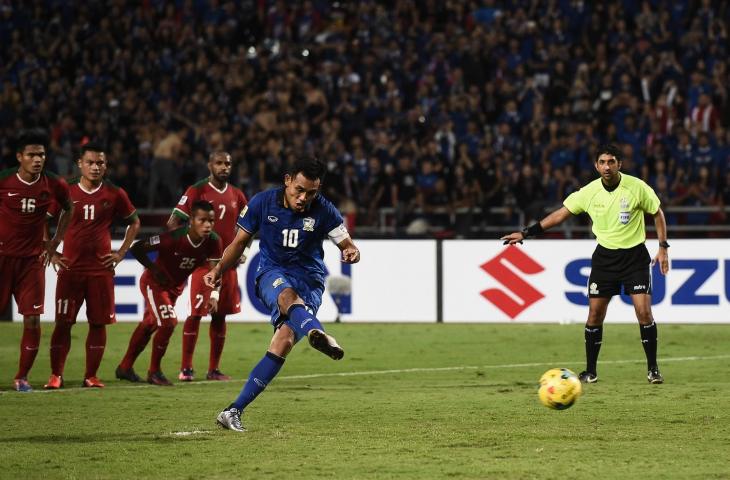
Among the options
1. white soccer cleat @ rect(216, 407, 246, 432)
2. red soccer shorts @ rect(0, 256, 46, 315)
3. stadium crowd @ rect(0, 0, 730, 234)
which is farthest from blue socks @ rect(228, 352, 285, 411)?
stadium crowd @ rect(0, 0, 730, 234)

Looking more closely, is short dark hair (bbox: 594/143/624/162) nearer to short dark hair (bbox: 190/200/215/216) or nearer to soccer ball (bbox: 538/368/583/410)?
soccer ball (bbox: 538/368/583/410)

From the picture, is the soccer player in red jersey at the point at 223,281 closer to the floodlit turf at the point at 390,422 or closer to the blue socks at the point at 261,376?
the floodlit turf at the point at 390,422

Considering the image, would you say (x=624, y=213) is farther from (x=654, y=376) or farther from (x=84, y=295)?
(x=84, y=295)

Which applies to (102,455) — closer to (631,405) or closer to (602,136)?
(631,405)

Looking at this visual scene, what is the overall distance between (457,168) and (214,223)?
9873mm

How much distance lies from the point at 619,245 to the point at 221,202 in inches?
172

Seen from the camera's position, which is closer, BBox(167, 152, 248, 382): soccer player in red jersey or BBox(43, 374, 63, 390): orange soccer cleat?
BBox(43, 374, 63, 390): orange soccer cleat

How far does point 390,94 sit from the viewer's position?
25734 millimetres

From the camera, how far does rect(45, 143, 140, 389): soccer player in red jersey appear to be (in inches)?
504

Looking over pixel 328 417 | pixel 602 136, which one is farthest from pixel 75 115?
pixel 328 417

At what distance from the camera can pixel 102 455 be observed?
27.5 feet

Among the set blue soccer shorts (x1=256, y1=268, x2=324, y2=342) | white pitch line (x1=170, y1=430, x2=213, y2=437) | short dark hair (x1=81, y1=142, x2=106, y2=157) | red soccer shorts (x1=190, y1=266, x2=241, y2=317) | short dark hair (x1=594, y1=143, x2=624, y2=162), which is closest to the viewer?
white pitch line (x1=170, y1=430, x2=213, y2=437)

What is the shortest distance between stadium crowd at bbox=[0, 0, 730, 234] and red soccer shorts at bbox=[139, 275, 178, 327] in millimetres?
9523

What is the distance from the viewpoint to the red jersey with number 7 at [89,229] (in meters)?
12.9
